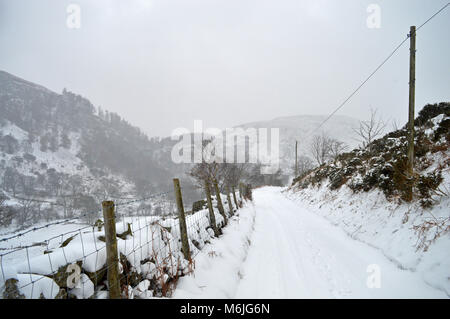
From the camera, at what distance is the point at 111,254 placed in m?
2.25

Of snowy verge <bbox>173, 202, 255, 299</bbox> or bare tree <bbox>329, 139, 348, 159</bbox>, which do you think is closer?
snowy verge <bbox>173, 202, 255, 299</bbox>

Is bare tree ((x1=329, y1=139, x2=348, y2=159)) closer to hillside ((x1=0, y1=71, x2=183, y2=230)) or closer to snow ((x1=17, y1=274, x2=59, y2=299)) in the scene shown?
snow ((x1=17, y1=274, x2=59, y2=299))

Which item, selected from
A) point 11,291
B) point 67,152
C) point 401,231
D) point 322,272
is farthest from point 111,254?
point 67,152

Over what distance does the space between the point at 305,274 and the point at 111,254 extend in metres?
3.71

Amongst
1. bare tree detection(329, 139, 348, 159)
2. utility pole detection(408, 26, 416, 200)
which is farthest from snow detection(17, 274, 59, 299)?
bare tree detection(329, 139, 348, 159)

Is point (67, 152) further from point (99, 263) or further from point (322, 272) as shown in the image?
point (322, 272)

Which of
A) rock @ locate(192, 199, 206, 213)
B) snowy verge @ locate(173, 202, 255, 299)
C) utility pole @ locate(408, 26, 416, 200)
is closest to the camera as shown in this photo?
snowy verge @ locate(173, 202, 255, 299)

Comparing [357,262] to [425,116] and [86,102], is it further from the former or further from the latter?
[86,102]

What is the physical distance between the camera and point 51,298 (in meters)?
1.89

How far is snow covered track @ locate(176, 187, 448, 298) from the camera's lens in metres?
3.10

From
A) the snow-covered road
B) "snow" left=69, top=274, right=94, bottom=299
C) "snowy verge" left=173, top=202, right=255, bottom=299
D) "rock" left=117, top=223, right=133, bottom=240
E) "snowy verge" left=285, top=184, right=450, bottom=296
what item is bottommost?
the snow-covered road

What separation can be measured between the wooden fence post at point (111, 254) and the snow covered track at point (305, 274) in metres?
1.02

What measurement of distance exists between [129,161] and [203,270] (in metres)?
164

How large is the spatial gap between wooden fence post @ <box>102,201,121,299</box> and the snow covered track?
3.33 ft
